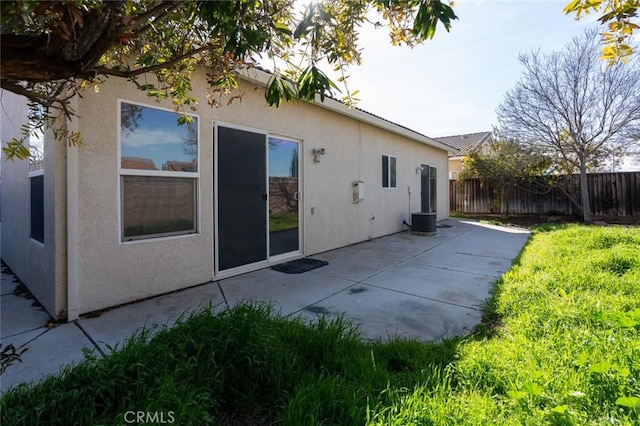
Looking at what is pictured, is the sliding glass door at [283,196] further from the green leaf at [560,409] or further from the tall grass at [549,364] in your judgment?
the green leaf at [560,409]

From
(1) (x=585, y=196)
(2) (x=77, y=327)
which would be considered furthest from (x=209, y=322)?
(1) (x=585, y=196)

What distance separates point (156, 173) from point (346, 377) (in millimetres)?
3366

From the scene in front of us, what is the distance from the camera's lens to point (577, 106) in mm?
10859

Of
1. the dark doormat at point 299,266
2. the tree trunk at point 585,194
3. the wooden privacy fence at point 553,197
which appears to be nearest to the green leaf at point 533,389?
the dark doormat at point 299,266

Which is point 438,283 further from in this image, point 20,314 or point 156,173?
point 20,314

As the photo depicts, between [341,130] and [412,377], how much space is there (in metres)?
6.11

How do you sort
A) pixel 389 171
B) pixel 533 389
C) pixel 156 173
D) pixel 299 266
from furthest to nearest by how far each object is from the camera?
pixel 389 171 → pixel 299 266 → pixel 156 173 → pixel 533 389

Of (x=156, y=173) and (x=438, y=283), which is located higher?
(x=156, y=173)

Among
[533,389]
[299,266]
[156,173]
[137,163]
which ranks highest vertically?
[137,163]

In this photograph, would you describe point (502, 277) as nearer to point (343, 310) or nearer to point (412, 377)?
point (343, 310)

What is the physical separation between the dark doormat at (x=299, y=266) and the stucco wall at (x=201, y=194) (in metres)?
0.49

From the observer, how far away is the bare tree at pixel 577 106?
10.3 m

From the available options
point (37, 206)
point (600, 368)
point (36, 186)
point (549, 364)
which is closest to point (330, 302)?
point (549, 364)

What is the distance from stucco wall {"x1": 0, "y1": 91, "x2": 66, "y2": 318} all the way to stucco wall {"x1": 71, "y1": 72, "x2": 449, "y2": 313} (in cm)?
22
